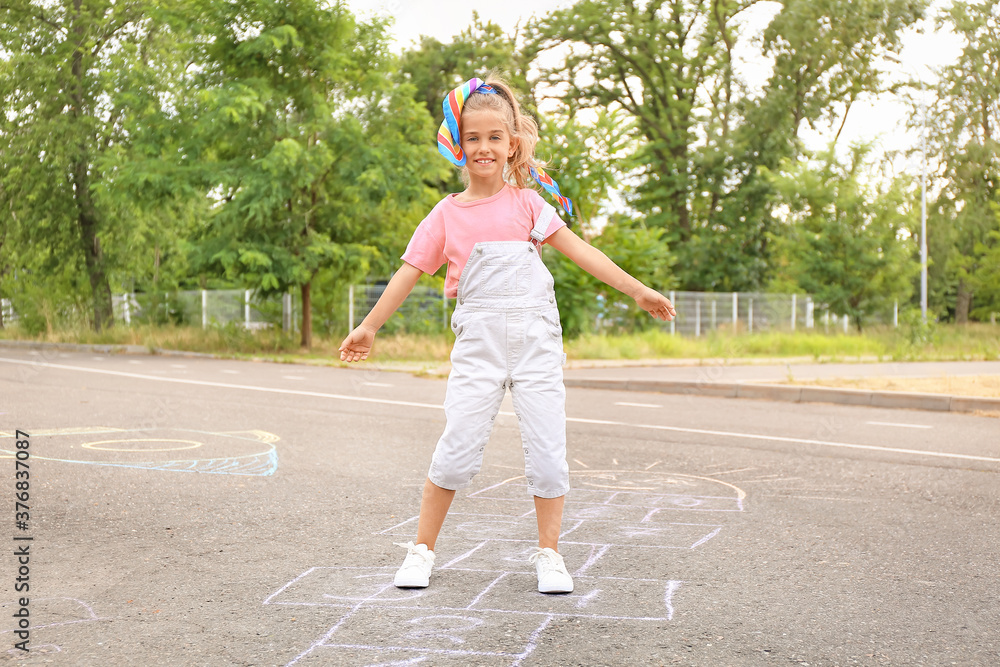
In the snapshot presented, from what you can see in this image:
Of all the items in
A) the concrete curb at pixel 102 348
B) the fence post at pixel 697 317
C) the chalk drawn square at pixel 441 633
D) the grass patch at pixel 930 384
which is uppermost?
the fence post at pixel 697 317

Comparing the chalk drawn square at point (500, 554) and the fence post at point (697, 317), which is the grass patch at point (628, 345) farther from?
the chalk drawn square at point (500, 554)

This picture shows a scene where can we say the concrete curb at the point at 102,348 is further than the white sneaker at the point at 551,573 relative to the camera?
Yes

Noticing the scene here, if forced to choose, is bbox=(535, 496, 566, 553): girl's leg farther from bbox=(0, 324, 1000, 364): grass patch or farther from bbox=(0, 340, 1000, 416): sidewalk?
bbox=(0, 324, 1000, 364): grass patch

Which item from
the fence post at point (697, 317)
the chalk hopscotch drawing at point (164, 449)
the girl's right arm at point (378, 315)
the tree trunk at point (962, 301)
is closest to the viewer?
the girl's right arm at point (378, 315)

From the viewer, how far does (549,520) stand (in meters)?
3.42

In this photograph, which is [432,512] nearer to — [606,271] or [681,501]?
[606,271]

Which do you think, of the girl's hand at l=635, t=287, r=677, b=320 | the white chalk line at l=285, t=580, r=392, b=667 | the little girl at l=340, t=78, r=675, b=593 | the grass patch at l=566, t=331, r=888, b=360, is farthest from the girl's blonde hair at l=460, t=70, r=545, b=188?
the grass patch at l=566, t=331, r=888, b=360

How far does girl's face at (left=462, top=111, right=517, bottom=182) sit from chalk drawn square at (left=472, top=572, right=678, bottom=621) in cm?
150

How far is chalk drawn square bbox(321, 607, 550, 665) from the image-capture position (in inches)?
102

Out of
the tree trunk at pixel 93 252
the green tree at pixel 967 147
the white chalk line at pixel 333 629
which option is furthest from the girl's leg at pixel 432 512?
the green tree at pixel 967 147

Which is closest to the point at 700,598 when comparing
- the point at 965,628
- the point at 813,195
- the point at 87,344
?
the point at 965,628

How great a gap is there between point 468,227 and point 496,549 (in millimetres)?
1320

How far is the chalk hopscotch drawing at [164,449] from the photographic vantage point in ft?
18.7

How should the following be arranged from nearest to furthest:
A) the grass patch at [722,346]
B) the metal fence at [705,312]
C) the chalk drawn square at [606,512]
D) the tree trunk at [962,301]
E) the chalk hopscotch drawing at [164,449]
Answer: the chalk drawn square at [606,512], the chalk hopscotch drawing at [164,449], the grass patch at [722,346], the metal fence at [705,312], the tree trunk at [962,301]
